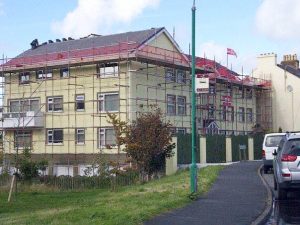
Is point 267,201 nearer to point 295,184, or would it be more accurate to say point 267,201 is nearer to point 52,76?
point 295,184

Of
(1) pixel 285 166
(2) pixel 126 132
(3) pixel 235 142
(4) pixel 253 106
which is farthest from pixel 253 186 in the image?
(4) pixel 253 106

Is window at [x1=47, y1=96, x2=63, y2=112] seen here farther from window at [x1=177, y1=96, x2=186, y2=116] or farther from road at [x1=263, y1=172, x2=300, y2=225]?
road at [x1=263, y1=172, x2=300, y2=225]

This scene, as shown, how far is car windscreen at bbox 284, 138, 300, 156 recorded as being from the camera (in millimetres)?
14141

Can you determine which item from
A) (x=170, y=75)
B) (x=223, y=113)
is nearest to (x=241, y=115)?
(x=223, y=113)

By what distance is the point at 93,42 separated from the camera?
4441cm

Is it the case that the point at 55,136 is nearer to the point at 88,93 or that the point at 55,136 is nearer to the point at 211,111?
the point at 88,93

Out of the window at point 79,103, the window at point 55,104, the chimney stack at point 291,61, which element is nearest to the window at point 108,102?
the window at point 79,103

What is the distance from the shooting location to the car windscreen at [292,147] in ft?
46.4

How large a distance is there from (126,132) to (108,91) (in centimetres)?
1138

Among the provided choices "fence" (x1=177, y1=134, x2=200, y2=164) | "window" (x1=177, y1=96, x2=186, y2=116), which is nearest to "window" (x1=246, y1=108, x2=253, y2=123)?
"window" (x1=177, y1=96, x2=186, y2=116)

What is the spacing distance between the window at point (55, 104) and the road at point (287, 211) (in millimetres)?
29009

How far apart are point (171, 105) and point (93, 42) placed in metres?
8.15

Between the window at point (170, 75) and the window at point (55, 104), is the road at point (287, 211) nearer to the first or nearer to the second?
the window at point (170, 75)

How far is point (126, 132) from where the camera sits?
29.0 meters
